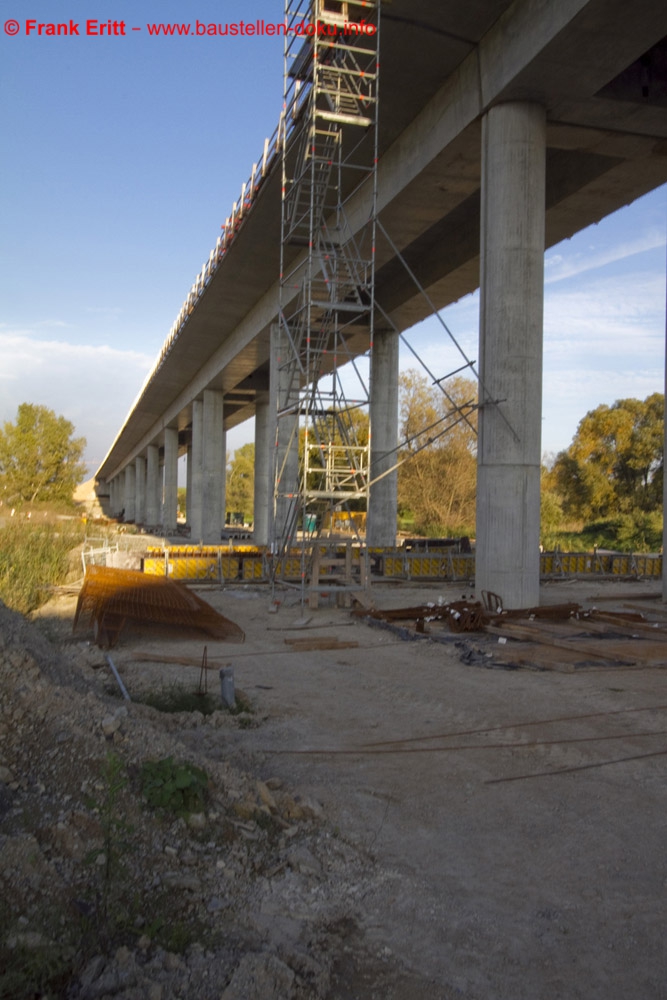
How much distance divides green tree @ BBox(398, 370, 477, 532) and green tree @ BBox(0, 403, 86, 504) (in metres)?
37.6

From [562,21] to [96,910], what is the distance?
51.3 feet

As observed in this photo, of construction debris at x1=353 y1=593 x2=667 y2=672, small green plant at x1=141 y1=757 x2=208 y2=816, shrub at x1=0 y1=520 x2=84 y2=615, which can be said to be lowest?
construction debris at x1=353 y1=593 x2=667 y2=672

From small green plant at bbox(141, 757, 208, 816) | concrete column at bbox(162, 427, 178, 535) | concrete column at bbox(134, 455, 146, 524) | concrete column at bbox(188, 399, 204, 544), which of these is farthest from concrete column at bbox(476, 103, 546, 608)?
concrete column at bbox(134, 455, 146, 524)

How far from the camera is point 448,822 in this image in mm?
5781

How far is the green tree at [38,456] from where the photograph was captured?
75438 millimetres

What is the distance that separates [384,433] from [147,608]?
1923 cm

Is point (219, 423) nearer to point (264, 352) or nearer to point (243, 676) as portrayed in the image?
point (264, 352)

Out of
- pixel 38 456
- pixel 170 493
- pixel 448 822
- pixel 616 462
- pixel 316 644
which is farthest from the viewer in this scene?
pixel 38 456

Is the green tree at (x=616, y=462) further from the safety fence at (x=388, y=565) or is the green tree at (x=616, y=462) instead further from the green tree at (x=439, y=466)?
the safety fence at (x=388, y=565)

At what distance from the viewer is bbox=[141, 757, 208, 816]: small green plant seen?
4926 mm

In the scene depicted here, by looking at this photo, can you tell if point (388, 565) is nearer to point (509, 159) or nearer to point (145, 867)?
point (509, 159)

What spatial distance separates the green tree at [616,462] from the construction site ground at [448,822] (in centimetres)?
4276

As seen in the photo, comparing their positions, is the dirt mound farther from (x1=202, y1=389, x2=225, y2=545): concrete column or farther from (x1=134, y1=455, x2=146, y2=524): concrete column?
(x1=134, y1=455, x2=146, y2=524): concrete column

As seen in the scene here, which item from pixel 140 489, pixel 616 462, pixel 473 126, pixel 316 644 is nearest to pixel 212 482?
pixel 616 462
